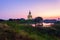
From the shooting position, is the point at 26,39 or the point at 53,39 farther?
the point at 53,39

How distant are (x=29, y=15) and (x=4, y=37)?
10.9 m

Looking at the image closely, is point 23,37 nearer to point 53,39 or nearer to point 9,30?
point 9,30

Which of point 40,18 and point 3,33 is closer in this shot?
point 3,33

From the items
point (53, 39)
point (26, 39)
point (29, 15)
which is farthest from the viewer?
point (29, 15)

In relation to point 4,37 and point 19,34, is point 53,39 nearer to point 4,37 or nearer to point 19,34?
point 19,34

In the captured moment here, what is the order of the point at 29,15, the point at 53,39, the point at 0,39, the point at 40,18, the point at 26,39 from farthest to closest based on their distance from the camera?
the point at 40,18
the point at 29,15
the point at 53,39
the point at 26,39
the point at 0,39

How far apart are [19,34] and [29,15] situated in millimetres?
9405

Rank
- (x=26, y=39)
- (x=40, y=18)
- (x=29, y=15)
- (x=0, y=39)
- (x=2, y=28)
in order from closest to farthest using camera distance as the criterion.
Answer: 1. (x=0, y=39)
2. (x=26, y=39)
3. (x=2, y=28)
4. (x=29, y=15)
5. (x=40, y=18)

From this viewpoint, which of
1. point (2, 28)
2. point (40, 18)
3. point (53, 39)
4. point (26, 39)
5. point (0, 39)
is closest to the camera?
point (0, 39)

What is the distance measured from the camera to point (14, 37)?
18.2 metres

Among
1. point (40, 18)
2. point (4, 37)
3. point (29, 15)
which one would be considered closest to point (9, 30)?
point (4, 37)

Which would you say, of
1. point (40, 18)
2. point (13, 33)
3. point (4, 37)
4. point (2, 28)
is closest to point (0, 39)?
point (4, 37)

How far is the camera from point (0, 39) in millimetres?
17641

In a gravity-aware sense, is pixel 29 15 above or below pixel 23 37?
above
